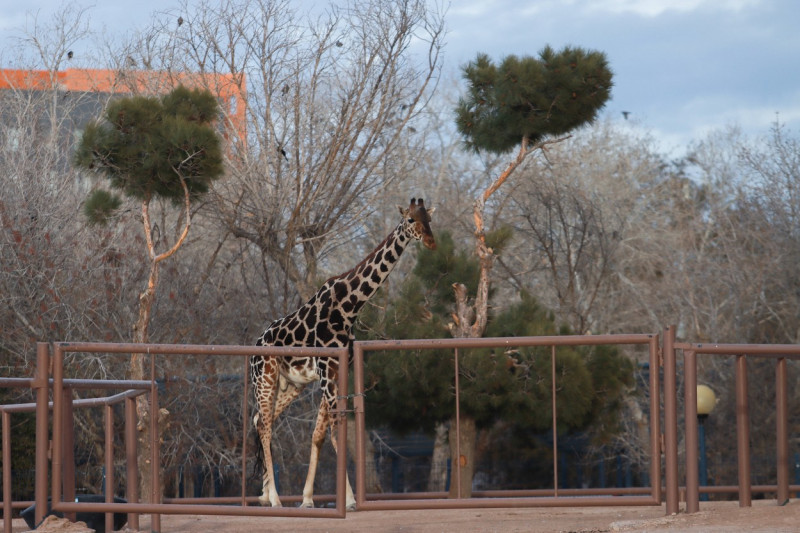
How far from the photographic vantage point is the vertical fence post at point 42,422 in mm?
6270

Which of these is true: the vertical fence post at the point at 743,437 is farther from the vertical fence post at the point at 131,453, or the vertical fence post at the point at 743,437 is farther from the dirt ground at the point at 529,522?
the vertical fence post at the point at 131,453

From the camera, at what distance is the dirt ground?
620 cm

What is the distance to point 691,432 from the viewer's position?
6.70 metres

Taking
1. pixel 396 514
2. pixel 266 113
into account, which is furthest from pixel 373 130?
pixel 396 514

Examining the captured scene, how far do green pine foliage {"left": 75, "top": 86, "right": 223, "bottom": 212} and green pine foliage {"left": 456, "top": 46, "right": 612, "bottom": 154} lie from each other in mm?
3370

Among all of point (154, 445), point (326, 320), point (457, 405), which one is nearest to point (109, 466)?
point (154, 445)

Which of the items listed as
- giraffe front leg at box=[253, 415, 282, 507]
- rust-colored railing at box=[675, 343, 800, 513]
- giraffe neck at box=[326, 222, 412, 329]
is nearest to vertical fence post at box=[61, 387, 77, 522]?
giraffe front leg at box=[253, 415, 282, 507]

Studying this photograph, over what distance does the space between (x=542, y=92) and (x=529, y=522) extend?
20.2 feet

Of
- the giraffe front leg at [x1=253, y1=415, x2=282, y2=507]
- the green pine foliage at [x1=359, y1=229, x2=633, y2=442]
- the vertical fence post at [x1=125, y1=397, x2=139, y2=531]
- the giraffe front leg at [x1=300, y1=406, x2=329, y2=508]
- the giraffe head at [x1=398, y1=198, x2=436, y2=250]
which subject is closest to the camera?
the vertical fence post at [x1=125, y1=397, x2=139, y2=531]

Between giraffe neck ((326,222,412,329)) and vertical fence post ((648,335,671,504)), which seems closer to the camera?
vertical fence post ((648,335,671,504))

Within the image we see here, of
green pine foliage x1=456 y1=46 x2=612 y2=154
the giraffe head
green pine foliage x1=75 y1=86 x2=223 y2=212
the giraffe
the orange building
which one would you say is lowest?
the giraffe

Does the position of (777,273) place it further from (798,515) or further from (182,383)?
(798,515)

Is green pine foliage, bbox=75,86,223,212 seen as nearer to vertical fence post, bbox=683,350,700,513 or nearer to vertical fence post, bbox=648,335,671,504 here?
vertical fence post, bbox=648,335,671,504

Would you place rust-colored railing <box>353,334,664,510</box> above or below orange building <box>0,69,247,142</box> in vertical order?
below
